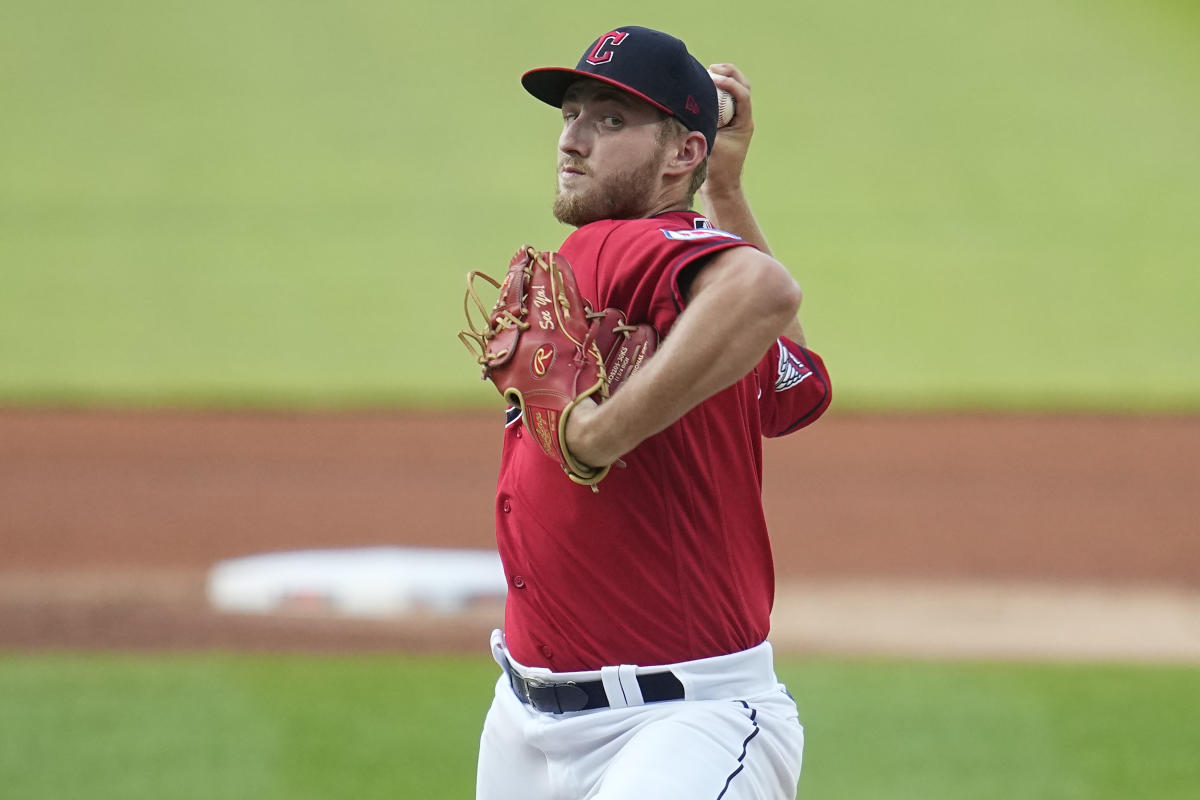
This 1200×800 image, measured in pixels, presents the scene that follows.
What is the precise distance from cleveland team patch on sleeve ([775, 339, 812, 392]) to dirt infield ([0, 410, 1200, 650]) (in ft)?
14.5

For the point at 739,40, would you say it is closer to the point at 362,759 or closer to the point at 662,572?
the point at 362,759

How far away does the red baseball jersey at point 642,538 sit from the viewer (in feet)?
7.38

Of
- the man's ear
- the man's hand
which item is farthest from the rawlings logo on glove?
the man's hand

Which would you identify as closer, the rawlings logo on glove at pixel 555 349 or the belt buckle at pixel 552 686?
the rawlings logo on glove at pixel 555 349

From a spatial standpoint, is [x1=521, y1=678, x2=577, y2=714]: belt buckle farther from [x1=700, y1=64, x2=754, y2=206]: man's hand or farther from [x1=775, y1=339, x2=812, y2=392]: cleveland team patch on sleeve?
[x1=700, y1=64, x2=754, y2=206]: man's hand

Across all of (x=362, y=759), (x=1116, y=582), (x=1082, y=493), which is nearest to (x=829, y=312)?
(x=1082, y=493)

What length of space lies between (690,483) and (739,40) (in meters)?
19.6

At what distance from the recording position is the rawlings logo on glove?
6.75ft

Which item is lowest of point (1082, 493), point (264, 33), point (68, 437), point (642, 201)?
point (68, 437)

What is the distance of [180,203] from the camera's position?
58.7 ft

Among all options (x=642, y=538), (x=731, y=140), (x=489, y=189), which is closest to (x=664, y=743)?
(x=642, y=538)

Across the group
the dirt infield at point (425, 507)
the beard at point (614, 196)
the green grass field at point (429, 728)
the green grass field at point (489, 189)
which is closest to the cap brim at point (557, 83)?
the beard at point (614, 196)

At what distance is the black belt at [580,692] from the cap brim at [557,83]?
0.96m

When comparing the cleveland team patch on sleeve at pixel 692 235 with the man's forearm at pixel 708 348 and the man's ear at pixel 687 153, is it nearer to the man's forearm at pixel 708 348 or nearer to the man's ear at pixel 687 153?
the man's forearm at pixel 708 348
